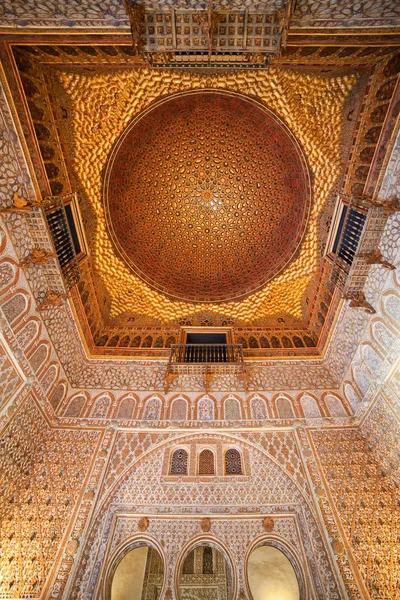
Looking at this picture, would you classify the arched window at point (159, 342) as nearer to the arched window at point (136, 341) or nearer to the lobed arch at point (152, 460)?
the arched window at point (136, 341)

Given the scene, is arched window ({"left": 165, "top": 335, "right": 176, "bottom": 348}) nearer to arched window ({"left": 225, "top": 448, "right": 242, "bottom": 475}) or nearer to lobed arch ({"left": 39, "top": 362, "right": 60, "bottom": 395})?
lobed arch ({"left": 39, "top": 362, "right": 60, "bottom": 395})

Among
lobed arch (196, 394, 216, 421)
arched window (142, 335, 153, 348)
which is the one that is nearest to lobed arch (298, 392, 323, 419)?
lobed arch (196, 394, 216, 421)

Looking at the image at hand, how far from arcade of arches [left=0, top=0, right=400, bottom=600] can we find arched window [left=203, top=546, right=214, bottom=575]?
0.12 m

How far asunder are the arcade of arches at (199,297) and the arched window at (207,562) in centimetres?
12

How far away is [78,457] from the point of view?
18.0 ft

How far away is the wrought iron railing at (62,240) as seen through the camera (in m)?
5.08

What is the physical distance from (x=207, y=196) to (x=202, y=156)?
3.44ft

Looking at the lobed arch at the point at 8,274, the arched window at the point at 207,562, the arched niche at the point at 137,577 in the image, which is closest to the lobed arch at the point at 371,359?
the arched niche at the point at 137,577

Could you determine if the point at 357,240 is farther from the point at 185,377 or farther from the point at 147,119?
the point at 147,119

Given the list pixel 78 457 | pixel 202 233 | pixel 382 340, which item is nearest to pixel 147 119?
pixel 202 233

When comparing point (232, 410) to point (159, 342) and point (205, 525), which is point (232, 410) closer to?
point (205, 525)

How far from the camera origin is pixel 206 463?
219 inches

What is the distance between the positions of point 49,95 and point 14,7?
1593mm

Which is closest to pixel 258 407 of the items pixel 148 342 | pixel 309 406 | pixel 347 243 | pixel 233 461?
pixel 309 406
